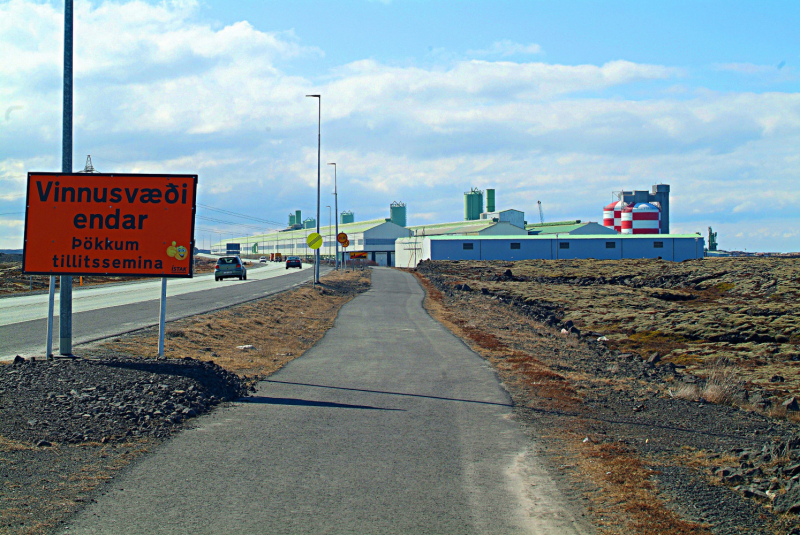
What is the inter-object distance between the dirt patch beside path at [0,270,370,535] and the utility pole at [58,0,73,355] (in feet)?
1.91

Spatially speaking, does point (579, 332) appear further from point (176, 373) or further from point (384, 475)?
point (384, 475)

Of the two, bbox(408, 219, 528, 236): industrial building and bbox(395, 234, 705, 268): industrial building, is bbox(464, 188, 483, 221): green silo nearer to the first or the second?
bbox(408, 219, 528, 236): industrial building

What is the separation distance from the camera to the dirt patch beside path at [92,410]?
5.39 m

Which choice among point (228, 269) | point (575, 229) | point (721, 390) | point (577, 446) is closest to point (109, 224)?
point (577, 446)

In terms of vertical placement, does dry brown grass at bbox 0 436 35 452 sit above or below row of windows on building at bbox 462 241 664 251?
below

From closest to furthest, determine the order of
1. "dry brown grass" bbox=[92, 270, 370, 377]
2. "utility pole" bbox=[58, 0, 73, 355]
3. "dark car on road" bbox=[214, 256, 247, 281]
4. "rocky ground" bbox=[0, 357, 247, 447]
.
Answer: "rocky ground" bbox=[0, 357, 247, 447] < "utility pole" bbox=[58, 0, 73, 355] < "dry brown grass" bbox=[92, 270, 370, 377] < "dark car on road" bbox=[214, 256, 247, 281]

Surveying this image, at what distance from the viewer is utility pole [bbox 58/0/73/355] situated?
10609mm

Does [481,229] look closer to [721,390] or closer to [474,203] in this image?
[474,203]

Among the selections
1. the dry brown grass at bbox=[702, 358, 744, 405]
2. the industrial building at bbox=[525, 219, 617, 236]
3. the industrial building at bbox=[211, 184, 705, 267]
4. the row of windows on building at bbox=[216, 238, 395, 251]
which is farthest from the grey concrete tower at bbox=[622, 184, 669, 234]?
the dry brown grass at bbox=[702, 358, 744, 405]

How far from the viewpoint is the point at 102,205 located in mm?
11297

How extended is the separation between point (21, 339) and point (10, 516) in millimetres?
11307

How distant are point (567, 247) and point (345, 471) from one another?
252ft

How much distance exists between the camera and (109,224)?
1131 centimetres

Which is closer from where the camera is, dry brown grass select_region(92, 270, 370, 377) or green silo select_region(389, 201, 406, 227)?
dry brown grass select_region(92, 270, 370, 377)
